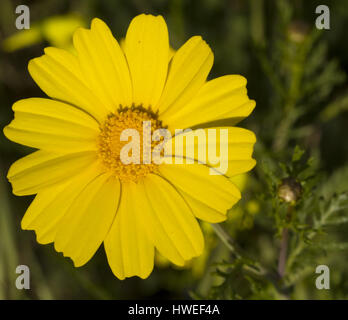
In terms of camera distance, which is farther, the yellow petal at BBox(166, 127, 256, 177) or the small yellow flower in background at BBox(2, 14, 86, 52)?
the small yellow flower in background at BBox(2, 14, 86, 52)

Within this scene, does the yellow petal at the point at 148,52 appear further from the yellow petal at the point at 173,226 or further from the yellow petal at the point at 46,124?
the yellow petal at the point at 173,226

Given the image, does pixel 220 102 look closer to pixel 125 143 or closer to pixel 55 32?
pixel 125 143

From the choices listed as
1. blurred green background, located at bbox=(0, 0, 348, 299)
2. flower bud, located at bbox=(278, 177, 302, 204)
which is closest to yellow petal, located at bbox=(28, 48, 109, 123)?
flower bud, located at bbox=(278, 177, 302, 204)

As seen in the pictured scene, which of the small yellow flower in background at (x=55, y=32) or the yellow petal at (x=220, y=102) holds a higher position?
the small yellow flower in background at (x=55, y=32)

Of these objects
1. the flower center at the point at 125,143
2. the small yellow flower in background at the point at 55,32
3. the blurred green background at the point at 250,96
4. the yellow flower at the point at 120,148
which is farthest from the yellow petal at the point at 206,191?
the small yellow flower in background at the point at 55,32

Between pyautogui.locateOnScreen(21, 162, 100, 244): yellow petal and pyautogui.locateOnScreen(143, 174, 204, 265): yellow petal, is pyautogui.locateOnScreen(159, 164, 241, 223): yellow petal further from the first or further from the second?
pyautogui.locateOnScreen(21, 162, 100, 244): yellow petal

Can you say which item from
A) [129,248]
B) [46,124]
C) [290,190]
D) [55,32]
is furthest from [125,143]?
[55,32]

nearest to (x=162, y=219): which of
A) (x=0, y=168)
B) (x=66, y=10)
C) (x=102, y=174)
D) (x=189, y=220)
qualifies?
(x=189, y=220)
